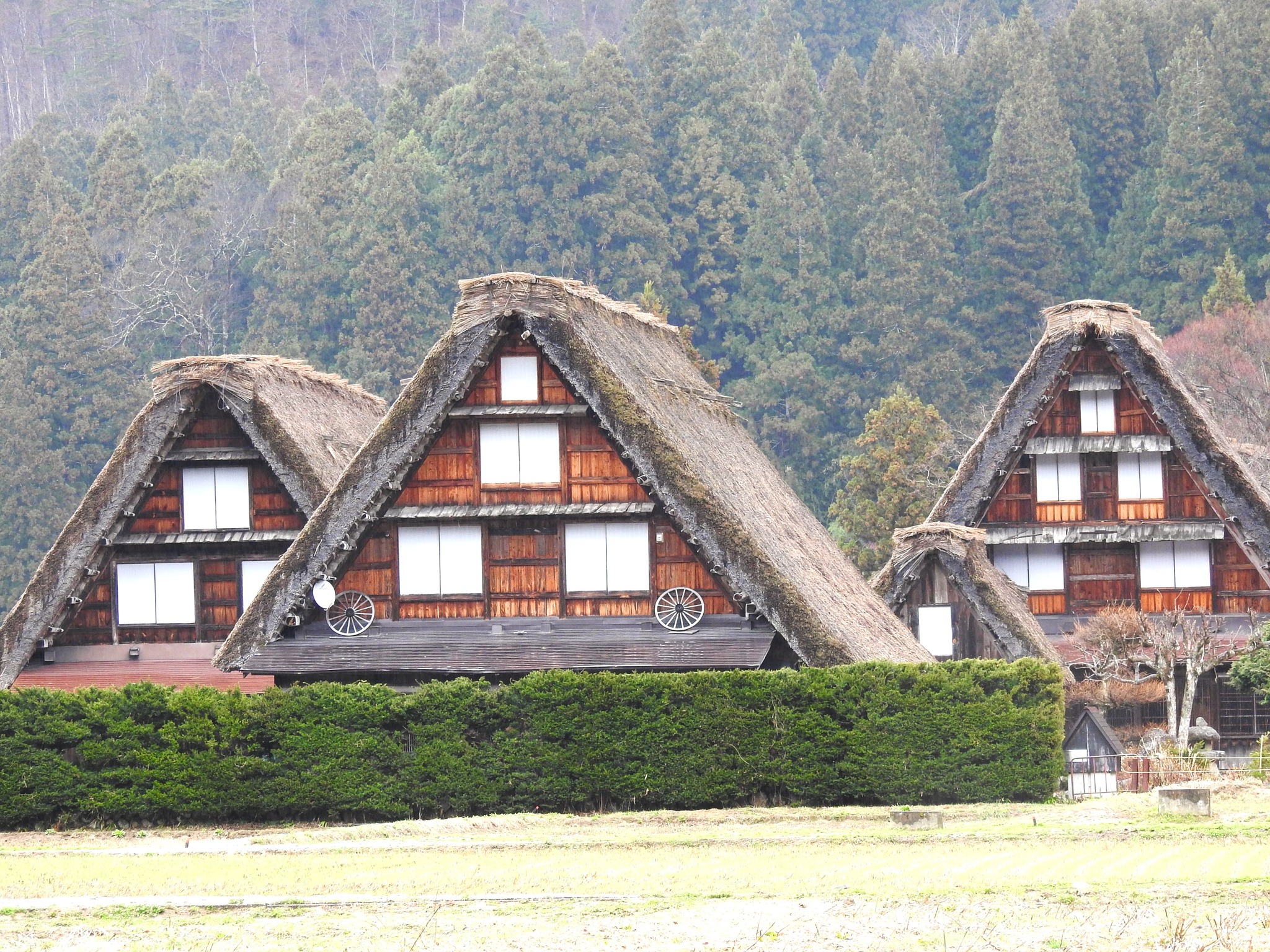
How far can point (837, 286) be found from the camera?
90938mm

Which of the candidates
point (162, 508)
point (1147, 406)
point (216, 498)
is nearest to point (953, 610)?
point (1147, 406)

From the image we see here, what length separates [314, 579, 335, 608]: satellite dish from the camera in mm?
30781

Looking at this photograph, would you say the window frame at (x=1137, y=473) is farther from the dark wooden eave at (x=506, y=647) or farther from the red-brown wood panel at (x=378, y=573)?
the red-brown wood panel at (x=378, y=573)

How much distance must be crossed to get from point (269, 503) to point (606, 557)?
27.5 ft

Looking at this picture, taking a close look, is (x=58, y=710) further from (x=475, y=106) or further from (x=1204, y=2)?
(x=1204, y=2)

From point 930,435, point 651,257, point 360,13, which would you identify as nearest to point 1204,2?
point 651,257

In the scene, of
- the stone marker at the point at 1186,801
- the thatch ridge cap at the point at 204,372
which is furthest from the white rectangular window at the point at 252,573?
the stone marker at the point at 1186,801

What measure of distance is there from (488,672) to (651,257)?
202 ft

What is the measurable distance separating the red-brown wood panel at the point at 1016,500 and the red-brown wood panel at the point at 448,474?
14.4 meters

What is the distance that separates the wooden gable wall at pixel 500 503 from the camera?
31578 millimetres

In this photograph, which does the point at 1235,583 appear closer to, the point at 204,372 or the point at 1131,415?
the point at 1131,415

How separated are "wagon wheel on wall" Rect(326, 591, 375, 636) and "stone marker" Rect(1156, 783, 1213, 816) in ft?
40.9

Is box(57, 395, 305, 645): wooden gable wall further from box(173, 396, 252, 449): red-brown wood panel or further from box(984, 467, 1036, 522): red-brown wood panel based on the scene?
box(984, 467, 1036, 522): red-brown wood panel

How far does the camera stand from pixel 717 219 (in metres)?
92.3
